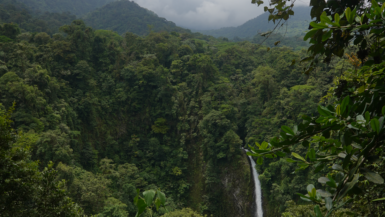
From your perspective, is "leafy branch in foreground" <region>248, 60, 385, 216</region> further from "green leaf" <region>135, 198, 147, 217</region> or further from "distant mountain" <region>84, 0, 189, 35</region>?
"distant mountain" <region>84, 0, 189, 35</region>

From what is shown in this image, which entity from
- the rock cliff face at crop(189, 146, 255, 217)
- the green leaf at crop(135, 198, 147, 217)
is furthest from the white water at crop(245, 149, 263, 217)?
the green leaf at crop(135, 198, 147, 217)

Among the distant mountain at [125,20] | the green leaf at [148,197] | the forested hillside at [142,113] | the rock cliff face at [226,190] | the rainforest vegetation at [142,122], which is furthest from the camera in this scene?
the distant mountain at [125,20]

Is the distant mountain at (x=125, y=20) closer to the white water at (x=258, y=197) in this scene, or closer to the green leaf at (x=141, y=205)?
the white water at (x=258, y=197)

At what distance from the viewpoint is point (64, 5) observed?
43.0 metres

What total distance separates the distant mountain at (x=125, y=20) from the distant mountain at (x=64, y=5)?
19.3ft

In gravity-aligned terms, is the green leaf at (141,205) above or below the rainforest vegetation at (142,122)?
above

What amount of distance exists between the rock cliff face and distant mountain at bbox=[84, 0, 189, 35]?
29631 millimetres

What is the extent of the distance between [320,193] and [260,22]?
7288cm

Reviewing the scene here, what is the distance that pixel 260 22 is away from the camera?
2566 inches

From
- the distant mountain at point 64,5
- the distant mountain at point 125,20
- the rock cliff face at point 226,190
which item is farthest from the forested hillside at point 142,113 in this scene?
the distant mountain at point 64,5

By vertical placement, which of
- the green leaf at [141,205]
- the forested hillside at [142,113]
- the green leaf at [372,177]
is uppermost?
the green leaf at [372,177]

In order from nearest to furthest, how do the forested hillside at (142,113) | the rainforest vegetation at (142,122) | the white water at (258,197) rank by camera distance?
the rainforest vegetation at (142,122), the forested hillside at (142,113), the white water at (258,197)

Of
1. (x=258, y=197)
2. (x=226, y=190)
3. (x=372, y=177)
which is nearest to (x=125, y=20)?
(x=226, y=190)

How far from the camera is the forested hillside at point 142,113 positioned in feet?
29.3
